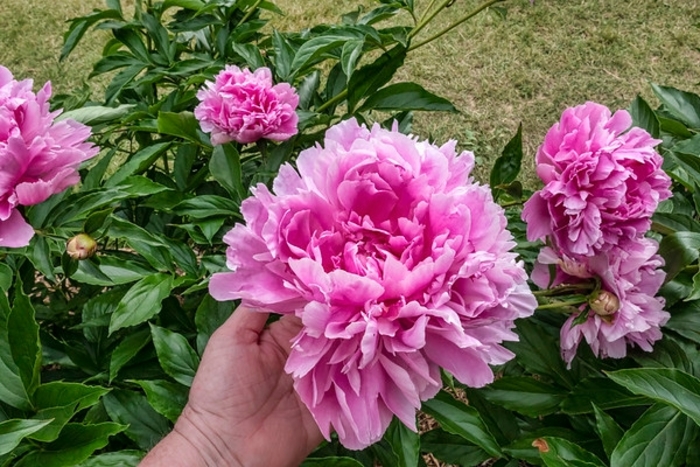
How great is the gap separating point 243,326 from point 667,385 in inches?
21.2

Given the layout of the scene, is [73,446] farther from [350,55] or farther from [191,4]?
[191,4]

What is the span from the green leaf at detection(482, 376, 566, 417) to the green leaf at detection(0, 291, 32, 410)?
2.12 ft

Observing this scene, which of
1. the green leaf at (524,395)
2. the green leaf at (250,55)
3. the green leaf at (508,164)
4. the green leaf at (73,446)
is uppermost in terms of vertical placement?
the green leaf at (250,55)

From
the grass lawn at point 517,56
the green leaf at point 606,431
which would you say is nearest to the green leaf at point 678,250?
the green leaf at point 606,431

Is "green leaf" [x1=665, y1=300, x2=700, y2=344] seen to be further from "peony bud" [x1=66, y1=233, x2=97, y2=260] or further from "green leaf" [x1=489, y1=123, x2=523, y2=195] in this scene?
"peony bud" [x1=66, y1=233, x2=97, y2=260]

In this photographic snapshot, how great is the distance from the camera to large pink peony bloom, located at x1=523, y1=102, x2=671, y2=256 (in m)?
0.82

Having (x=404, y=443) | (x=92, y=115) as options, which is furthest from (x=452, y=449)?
(x=92, y=115)

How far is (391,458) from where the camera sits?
0.99 meters

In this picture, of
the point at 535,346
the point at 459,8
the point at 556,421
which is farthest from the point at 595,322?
the point at 459,8

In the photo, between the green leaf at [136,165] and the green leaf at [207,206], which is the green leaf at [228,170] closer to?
the green leaf at [207,206]

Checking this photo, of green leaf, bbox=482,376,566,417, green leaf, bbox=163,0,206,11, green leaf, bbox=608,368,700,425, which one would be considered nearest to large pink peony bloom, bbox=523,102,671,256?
green leaf, bbox=608,368,700,425

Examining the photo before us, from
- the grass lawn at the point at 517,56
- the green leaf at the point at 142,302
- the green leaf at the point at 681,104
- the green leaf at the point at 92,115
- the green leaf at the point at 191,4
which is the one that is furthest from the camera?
the grass lawn at the point at 517,56

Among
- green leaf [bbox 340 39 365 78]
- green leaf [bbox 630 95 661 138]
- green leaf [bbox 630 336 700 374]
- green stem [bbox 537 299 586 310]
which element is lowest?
green leaf [bbox 630 336 700 374]

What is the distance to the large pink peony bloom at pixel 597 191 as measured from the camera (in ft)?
2.70
